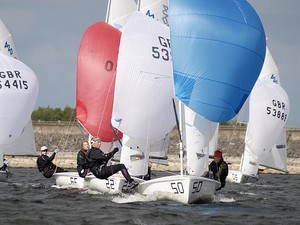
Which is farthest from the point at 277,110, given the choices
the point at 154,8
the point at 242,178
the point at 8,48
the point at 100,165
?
the point at 100,165

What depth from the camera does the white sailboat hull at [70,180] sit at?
29.5 metres

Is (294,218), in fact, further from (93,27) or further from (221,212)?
(93,27)

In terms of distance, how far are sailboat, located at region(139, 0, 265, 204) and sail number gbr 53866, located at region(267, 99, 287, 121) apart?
13458 millimetres

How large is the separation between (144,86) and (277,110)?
12.1 metres

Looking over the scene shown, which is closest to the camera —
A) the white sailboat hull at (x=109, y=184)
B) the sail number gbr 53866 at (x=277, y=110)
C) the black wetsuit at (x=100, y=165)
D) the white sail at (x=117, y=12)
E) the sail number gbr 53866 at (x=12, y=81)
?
the black wetsuit at (x=100, y=165)

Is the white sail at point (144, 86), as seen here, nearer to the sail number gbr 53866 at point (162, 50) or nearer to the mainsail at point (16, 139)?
the sail number gbr 53866 at point (162, 50)

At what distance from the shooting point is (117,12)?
34250mm

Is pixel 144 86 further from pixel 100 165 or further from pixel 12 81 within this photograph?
pixel 12 81

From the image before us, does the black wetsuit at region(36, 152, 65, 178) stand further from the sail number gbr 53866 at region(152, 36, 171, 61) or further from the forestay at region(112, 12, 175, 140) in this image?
the sail number gbr 53866 at region(152, 36, 171, 61)

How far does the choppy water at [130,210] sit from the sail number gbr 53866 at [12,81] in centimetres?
327

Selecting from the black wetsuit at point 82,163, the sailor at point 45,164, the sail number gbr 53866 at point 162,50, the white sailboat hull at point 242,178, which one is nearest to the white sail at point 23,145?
the sailor at point 45,164

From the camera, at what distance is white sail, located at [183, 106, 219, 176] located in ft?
81.7

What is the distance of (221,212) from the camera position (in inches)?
870

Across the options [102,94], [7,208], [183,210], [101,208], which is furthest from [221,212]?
[102,94]
